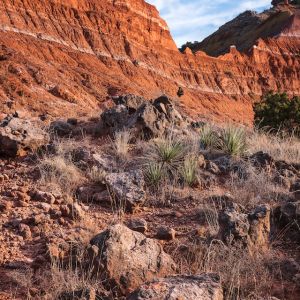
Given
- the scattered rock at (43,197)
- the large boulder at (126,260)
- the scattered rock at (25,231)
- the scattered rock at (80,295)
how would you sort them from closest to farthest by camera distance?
1. the scattered rock at (80,295)
2. the large boulder at (126,260)
3. the scattered rock at (25,231)
4. the scattered rock at (43,197)

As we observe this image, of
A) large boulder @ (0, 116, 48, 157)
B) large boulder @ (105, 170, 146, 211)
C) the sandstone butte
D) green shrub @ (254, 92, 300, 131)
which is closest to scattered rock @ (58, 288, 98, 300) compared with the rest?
large boulder @ (105, 170, 146, 211)

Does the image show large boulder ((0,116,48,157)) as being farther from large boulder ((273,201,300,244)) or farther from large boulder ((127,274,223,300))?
large boulder ((127,274,223,300))

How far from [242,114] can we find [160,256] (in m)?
39.1

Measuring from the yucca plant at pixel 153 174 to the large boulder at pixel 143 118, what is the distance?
1783mm

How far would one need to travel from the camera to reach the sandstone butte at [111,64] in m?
22.4

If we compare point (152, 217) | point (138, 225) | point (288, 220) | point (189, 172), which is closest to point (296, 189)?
point (288, 220)

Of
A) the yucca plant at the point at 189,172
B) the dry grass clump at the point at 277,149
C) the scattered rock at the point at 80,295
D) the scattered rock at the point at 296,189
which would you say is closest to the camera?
the scattered rock at the point at 80,295

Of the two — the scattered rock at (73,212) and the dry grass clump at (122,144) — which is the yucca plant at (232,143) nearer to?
the dry grass clump at (122,144)

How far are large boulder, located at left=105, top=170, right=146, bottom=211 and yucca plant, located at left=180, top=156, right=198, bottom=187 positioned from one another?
2.28ft

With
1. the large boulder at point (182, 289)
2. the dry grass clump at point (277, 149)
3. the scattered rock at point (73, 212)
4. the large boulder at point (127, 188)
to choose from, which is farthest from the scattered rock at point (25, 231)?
the dry grass clump at point (277, 149)

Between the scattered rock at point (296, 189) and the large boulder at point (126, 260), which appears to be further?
the scattered rock at point (296, 189)

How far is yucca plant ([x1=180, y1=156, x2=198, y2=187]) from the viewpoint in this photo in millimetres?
5660

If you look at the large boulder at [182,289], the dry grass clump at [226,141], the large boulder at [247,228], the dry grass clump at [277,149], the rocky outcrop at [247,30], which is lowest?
the large boulder at [182,289]

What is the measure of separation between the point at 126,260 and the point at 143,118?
172 inches
